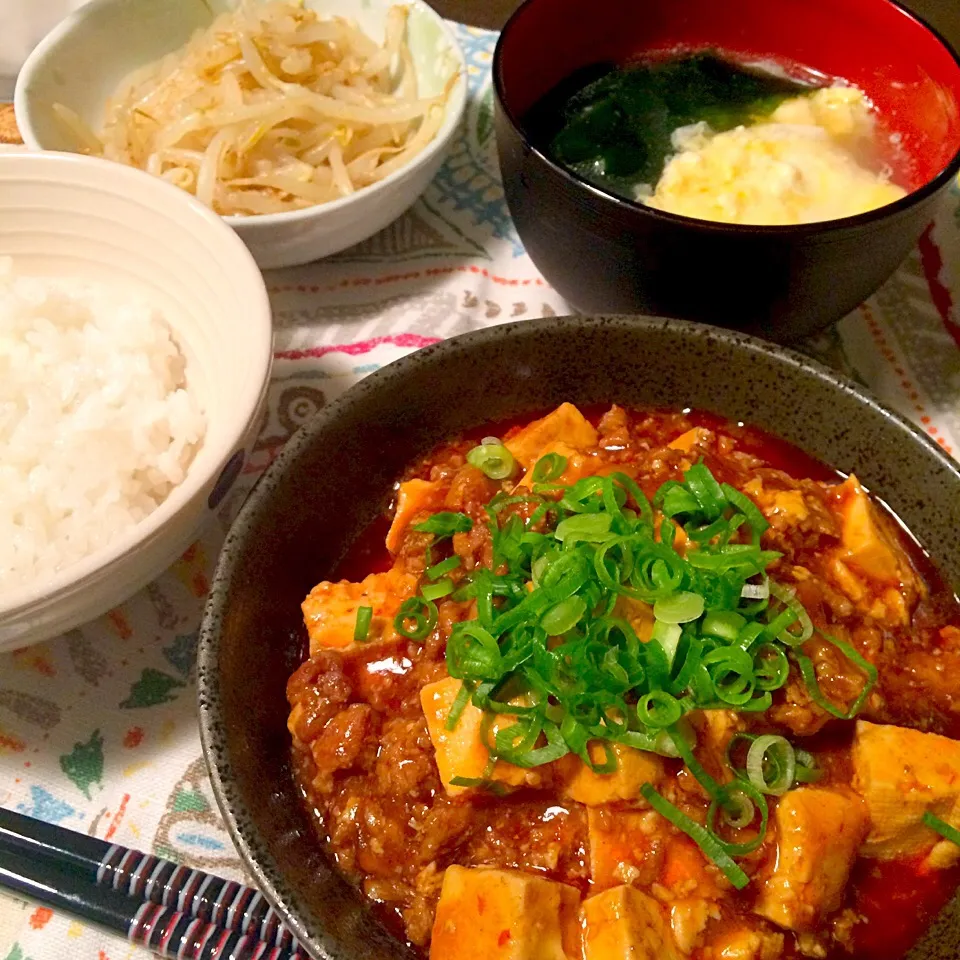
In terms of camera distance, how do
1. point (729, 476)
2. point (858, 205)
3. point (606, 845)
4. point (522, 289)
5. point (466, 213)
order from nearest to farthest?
1. point (606, 845)
2. point (729, 476)
3. point (858, 205)
4. point (522, 289)
5. point (466, 213)

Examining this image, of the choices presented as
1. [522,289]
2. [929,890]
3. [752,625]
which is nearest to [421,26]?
[522,289]

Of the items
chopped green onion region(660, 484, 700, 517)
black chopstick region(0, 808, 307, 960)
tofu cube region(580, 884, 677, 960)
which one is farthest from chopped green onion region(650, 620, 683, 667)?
black chopstick region(0, 808, 307, 960)

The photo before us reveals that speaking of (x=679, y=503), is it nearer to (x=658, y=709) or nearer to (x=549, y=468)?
(x=549, y=468)

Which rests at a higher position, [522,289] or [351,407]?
[351,407]

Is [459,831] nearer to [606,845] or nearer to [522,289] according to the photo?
[606,845]

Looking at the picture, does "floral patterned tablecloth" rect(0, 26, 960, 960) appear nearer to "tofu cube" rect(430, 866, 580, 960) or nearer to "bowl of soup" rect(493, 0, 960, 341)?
"bowl of soup" rect(493, 0, 960, 341)

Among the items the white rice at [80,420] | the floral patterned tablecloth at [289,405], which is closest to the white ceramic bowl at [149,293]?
the white rice at [80,420]

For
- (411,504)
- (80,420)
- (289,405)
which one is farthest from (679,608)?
(80,420)

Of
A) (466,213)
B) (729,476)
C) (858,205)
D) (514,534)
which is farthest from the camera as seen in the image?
(466,213)
